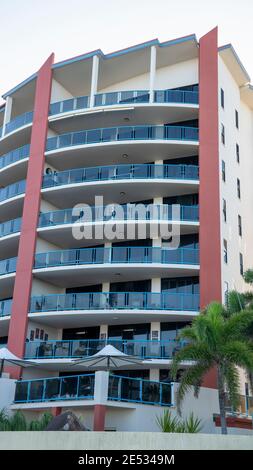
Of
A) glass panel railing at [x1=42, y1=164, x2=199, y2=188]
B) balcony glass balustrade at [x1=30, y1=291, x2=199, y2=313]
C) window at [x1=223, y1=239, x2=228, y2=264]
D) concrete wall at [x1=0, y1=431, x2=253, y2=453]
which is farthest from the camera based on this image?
glass panel railing at [x1=42, y1=164, x2=199, y2=188]

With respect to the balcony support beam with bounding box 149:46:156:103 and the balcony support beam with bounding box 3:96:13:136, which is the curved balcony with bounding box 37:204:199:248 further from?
the balcony support beam with bounding box 3:96:13:136

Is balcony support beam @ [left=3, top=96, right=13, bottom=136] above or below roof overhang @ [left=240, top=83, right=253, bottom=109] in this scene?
below

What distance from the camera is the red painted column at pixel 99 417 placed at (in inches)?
996

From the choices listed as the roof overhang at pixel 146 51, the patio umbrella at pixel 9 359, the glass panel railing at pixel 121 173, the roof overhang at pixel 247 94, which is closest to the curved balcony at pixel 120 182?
the glass panel railing at pixel 121 173

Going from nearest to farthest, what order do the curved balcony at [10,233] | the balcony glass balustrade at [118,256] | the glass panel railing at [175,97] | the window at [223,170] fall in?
1. the balcony glass balustrade at [118,256]
2. the window at [223,170]
3. the glass panel railing at [175,97]
4. the curved balcony at [10,233]

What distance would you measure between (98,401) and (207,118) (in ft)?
66.1

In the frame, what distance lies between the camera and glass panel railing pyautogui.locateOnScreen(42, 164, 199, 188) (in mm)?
36625

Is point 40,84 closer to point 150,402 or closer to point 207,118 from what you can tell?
point 207,118

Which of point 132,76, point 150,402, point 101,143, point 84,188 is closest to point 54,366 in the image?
point 150,402

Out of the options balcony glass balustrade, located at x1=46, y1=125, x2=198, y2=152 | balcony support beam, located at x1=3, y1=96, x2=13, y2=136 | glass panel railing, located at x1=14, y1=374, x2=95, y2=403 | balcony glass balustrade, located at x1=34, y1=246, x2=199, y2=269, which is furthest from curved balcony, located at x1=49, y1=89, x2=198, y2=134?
glass panel railing, located at x1=14, y1=374, x2=95, y2=403

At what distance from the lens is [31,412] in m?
30.0

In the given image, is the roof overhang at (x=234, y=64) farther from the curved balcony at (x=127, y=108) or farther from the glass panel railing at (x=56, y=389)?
the glass panel railing at (x=56, y=389)

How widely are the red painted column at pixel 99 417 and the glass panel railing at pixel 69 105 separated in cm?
2164

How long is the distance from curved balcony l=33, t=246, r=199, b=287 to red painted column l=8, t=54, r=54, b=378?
0.97 metres
